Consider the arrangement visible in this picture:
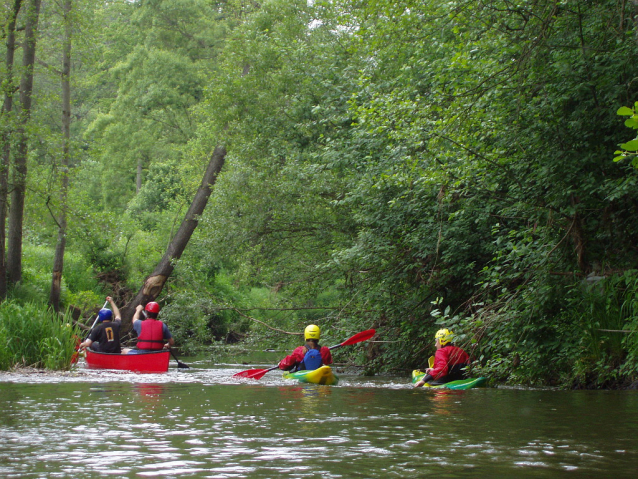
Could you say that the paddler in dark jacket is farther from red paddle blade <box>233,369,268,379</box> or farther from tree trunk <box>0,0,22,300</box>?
tree trunk <box>0,0,22,300</box>

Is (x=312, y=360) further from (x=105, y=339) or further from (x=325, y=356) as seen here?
(x=105, y=339)

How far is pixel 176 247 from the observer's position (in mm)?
19625

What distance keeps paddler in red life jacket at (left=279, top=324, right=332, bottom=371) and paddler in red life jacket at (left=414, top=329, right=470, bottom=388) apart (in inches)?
77.2

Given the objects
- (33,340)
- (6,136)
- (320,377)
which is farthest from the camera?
(6,136)

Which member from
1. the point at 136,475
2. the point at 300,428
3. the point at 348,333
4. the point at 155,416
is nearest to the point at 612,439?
the point at 300,428

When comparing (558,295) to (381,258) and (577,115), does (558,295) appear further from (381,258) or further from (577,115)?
(381,258)

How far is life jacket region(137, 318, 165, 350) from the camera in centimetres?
1371

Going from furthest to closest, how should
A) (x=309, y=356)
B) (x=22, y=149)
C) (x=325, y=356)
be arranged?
(x=22, y=149), (x=325, y=356), (x=309, y=356)

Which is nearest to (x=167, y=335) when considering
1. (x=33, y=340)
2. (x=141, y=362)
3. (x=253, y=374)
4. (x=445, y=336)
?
(x=141, y=362)

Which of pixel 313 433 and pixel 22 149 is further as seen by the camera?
pixel 22 149

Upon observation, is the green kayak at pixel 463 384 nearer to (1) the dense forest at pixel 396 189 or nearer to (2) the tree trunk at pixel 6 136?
(1) the dense forest at pixel 396 189

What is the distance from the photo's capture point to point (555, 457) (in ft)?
14.2

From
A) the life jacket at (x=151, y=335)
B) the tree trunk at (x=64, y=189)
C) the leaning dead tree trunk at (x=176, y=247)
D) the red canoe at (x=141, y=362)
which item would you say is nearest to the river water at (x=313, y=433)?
the red canoe at (x=141, y=362)

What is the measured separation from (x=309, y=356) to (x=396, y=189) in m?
3.34
